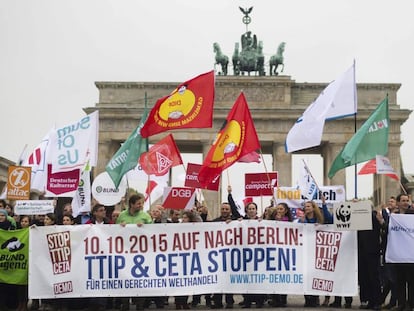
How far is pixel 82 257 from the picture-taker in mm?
12031

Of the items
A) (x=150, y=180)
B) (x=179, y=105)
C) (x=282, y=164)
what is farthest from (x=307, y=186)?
(x=282, y=164)

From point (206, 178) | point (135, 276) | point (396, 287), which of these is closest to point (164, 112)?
point (206, 178)

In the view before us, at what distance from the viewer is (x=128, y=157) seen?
15.3 m

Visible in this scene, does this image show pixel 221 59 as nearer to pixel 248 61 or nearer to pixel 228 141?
pixel 248 61

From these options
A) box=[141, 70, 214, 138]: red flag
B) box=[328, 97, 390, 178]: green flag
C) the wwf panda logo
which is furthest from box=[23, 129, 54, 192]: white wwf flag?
the wwf panda logo

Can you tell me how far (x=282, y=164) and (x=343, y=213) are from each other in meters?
41.8

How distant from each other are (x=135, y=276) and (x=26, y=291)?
2.02 meters

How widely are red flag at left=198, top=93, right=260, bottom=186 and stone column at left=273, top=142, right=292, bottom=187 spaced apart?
39096 mm

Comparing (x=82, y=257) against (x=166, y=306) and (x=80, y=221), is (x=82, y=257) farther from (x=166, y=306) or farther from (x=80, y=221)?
(x=80, y=221)

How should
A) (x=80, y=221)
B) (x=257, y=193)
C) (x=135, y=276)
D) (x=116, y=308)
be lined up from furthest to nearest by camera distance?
1. (x=257, y=193)
2. (x=80, y=221)
3. (x=116, y=308)
4. (x=135, y=276)

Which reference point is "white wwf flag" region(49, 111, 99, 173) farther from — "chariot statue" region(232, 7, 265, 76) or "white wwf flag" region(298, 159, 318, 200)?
"chariot statue" region(232, 7, 265, 76)

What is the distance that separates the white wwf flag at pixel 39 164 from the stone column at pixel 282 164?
34.8 metres

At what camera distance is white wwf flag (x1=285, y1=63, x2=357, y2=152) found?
14.4 metres

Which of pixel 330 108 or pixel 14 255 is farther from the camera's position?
pixel 330 108
